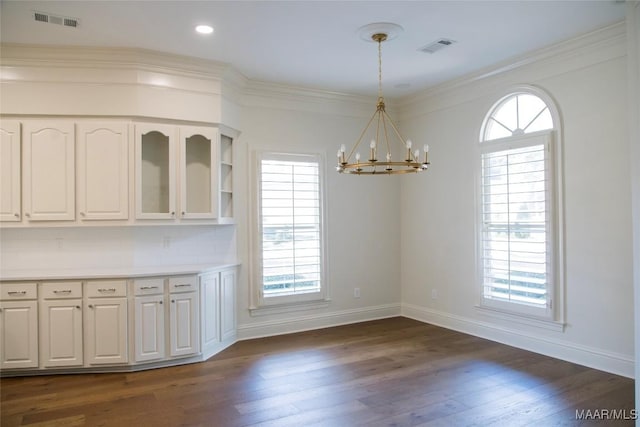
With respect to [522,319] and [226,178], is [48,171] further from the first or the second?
[522,319]

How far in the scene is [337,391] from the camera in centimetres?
382

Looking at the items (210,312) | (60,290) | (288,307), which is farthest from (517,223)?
(60,290)

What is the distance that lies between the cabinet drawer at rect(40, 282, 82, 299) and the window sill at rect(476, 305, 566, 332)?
426 centimetres

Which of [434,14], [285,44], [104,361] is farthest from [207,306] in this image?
[434,14]

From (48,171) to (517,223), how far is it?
4.72 m

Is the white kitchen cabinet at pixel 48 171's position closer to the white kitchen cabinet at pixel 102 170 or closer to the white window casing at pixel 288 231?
the white kitchen cabinet at pixel 102 170

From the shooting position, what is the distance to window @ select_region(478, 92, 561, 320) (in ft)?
15.2

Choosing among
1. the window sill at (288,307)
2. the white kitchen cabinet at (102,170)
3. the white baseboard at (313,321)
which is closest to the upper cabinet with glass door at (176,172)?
the white kitchen cabinet at (102,170)

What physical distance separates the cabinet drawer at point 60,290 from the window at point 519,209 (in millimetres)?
4244

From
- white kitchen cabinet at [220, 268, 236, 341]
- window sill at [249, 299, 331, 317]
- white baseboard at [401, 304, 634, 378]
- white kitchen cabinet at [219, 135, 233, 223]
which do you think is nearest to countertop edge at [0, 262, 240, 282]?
white kitchen cabinet at [220, 268, 236, 341]

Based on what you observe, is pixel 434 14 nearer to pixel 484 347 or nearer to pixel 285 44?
pixel 285 44

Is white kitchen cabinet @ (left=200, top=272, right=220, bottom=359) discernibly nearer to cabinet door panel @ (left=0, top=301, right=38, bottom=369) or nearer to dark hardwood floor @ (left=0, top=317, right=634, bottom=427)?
dark hardwood floor @ (left=0, top=317, right=634, bottom=427)

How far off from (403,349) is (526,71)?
3.21m

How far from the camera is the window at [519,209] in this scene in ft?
15.2
